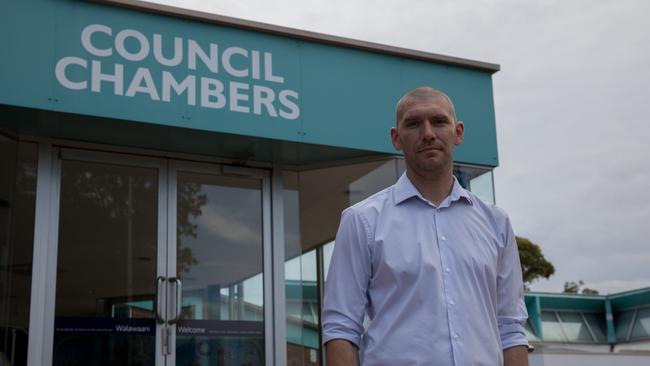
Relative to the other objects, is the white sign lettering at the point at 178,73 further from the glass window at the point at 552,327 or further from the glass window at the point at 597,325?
the glass window at the point at 597,325

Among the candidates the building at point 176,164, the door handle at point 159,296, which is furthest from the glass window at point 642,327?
the door handle at point 159,296

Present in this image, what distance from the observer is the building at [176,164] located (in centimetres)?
574

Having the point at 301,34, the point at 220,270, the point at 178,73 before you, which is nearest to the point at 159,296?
the point at 220,270

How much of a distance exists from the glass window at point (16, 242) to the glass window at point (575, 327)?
159 feet

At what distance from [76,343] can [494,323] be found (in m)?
4.34

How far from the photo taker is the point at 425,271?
2.35 metres

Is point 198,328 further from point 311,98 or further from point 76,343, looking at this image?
point 311,98

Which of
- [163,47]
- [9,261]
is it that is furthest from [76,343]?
[163,47]

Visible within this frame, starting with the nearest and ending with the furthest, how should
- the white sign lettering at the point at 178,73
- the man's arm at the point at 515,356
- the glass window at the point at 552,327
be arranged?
the man's arm at the point at 515,356 < the white sign lettering at the point at 178,73 < the glass window at the point at 552,327

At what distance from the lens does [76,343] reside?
592 cm

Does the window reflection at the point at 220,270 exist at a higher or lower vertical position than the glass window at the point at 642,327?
lower

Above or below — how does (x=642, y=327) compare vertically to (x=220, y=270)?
above

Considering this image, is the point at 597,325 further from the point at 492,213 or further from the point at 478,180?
the point at 492,213

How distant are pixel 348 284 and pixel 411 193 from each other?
0.38 m
